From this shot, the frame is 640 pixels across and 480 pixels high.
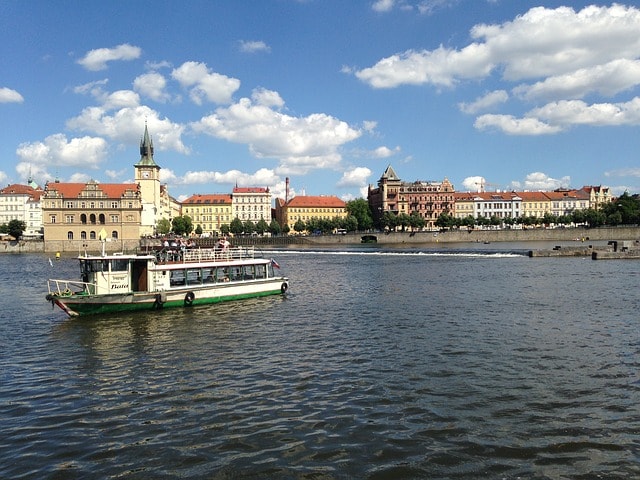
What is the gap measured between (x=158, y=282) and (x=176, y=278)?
2017 mm

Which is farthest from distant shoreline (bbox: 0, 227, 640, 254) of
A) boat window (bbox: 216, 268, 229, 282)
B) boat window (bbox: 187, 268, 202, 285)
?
boat window (bbox: 187, 268, 202, 285)

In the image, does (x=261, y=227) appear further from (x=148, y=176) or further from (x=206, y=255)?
(x=206, y=255)

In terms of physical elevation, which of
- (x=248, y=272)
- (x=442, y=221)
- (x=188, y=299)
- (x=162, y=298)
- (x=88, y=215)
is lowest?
(x=188, y=299)

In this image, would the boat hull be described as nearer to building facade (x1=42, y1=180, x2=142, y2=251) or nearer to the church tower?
building facade (x1=42, y1=180, x2=142, y2=251)

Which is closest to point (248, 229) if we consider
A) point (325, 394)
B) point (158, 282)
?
point (158, 282)

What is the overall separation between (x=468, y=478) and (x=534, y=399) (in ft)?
18.2

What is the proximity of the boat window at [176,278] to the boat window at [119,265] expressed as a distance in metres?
3.28

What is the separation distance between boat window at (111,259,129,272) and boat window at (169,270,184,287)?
3278 mm

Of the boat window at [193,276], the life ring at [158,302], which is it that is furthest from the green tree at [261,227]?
the life ring at [158,302]

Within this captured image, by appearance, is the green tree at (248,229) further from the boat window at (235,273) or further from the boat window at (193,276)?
the boat window at (193,276)

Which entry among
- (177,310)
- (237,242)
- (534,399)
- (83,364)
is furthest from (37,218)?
(534,399)

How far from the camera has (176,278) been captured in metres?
37.2

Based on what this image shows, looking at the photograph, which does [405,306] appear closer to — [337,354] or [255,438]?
[337,354]

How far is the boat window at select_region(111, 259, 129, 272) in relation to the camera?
3369 cm
